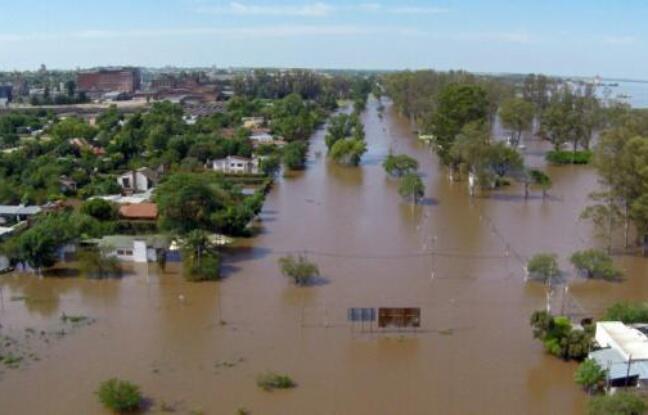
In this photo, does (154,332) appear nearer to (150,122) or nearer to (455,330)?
(455,330)

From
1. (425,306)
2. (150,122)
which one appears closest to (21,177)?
(150,122)

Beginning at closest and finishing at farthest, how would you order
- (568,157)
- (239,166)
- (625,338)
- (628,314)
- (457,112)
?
(625,338) < (628,314) < (457,112) < (239,166) < (568,157)

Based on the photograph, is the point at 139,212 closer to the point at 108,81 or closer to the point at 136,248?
the point at 136,248

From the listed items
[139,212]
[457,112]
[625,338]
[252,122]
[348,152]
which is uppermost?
[457,112]

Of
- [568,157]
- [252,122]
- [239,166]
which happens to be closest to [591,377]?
[239,166]

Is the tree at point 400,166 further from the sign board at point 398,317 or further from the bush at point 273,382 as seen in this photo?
the bush at point 273,382

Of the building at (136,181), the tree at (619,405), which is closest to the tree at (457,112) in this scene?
the building at (136,181)

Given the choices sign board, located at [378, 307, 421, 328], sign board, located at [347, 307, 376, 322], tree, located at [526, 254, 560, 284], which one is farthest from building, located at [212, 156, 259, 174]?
sign board, located at [378, 307, 421, 328]
